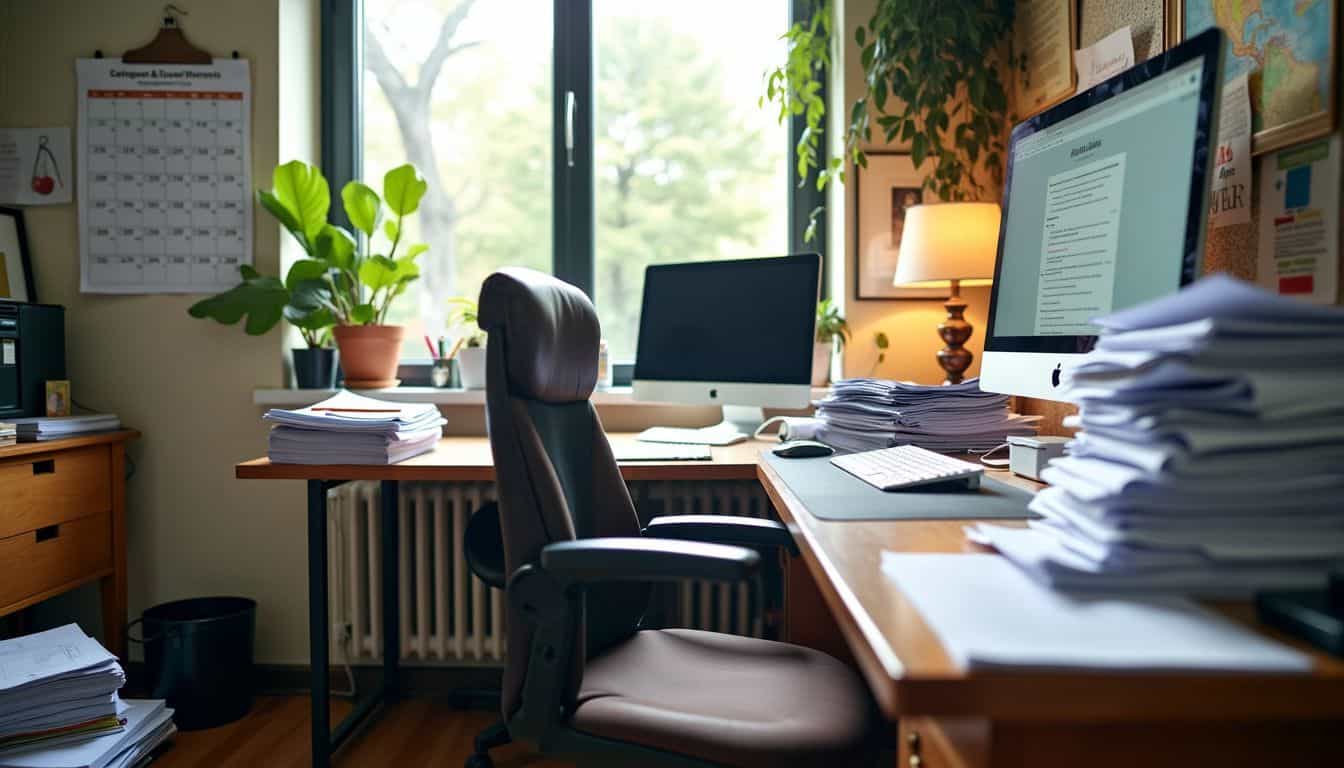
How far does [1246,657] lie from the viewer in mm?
538

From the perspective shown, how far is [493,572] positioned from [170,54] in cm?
194

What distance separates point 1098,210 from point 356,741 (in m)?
2.15

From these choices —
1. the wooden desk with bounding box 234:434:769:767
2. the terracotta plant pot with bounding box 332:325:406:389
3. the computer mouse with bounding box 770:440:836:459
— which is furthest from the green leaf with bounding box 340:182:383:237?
the computer mouse with bounding box 770:440:836:459

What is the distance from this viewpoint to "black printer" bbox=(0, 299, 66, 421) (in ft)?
7.13

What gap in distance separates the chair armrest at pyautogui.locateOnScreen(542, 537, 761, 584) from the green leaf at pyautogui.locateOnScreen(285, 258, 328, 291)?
164 centimetres

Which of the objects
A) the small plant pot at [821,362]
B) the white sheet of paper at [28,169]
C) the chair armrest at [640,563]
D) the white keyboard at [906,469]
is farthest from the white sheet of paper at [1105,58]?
the white sheet of paper at [28,169]


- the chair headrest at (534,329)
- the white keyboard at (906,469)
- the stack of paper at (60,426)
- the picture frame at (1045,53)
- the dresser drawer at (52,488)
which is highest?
the picture frame at (1045,53)

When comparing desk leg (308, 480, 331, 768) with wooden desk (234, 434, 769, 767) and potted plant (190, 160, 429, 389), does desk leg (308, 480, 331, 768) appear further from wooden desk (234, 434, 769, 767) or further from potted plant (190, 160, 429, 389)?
potted plant (190, 160, 429, 389)

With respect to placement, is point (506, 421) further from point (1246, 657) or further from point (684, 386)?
point (684, 386)

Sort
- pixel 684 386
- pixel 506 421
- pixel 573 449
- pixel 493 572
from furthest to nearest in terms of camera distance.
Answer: pixel 684 386, pixel 493 572, pixel 573 449, pixel 506 421

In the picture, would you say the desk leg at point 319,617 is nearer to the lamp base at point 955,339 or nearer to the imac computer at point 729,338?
the imac computer at point 729,338

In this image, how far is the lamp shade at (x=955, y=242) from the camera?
1990mm

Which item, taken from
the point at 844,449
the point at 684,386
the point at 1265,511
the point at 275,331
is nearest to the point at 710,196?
the point at 684,386

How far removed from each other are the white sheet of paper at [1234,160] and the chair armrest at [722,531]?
82 cm
